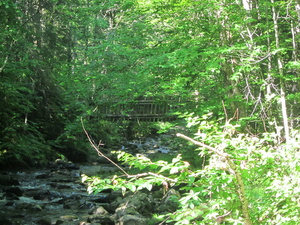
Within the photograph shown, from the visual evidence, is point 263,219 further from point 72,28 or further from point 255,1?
point 72,28

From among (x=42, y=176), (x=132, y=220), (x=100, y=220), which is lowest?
(x=42, y=176)

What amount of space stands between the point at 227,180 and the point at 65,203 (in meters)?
6.31

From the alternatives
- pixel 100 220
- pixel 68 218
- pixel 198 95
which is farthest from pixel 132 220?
pixel 198 95

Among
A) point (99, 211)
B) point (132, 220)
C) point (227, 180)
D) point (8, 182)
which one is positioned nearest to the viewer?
point (227, 180)

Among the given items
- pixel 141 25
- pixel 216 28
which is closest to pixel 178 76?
pixel 216 28

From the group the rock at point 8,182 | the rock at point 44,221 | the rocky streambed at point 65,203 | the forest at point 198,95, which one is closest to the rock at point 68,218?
the rocky streambed at point 65,203

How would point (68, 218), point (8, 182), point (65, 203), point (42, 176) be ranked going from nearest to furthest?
1. point (68, 218)
2. point (65, 203)
3. point (8, 182)
4. point (42, 176)

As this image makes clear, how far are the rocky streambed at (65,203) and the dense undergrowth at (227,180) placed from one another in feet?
8.53

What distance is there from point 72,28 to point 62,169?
7448 mm

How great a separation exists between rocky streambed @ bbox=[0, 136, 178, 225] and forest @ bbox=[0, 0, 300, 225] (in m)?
0.77

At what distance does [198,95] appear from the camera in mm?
7301

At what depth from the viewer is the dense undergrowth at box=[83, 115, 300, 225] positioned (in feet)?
7.01

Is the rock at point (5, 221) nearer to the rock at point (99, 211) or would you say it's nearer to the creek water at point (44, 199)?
the creek water at point (44, 199)

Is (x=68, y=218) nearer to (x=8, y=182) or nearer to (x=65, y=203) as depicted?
(x=65, y=203)
